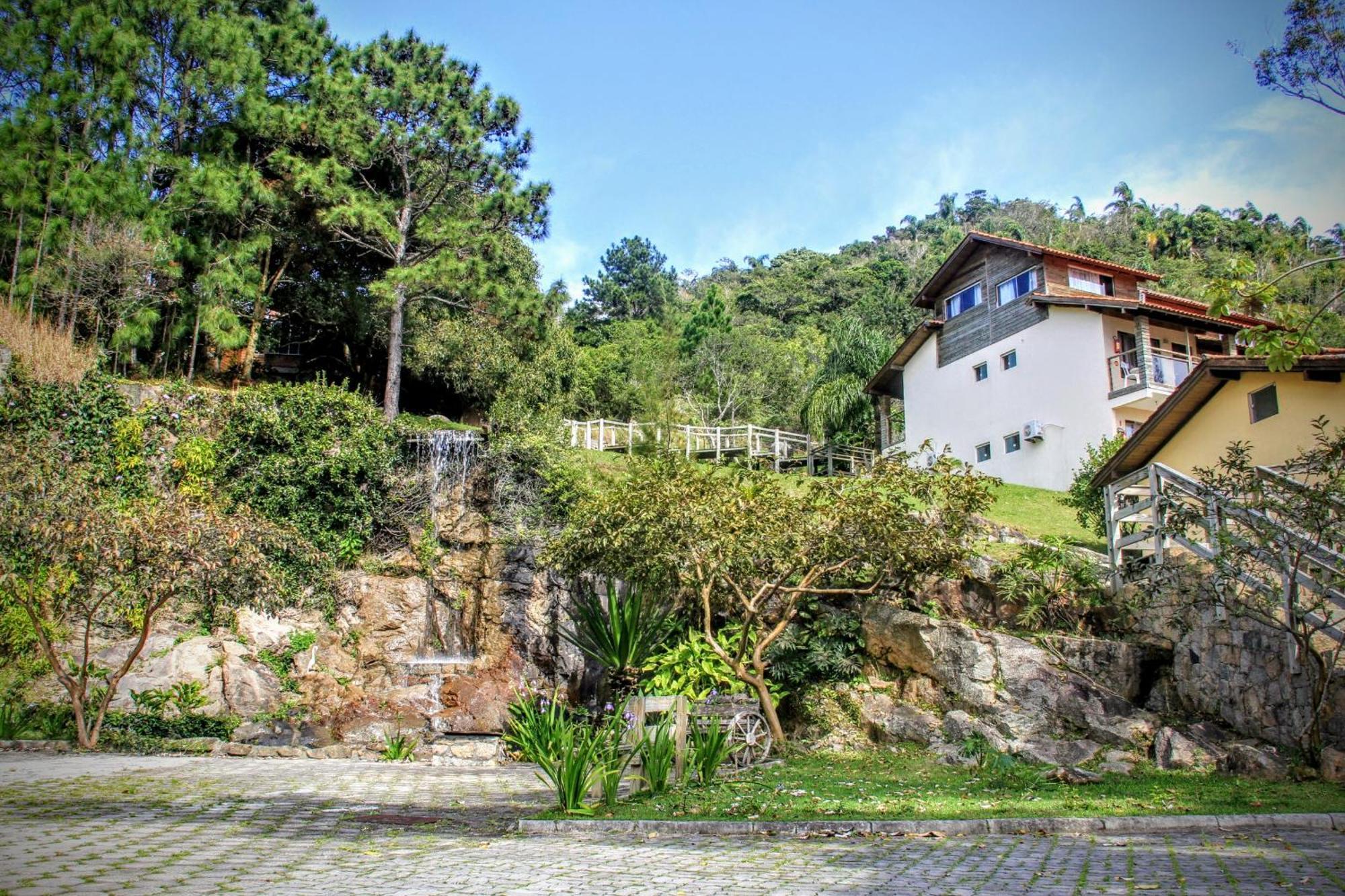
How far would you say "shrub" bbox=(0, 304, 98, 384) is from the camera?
18.9m

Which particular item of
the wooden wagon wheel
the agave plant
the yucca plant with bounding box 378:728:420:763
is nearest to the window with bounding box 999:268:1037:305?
the agave plant

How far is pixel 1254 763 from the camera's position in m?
9.40

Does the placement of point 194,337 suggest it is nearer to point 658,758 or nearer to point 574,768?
point 658,758

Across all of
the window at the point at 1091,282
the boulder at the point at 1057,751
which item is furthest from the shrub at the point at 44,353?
the window at the point at 1091,282

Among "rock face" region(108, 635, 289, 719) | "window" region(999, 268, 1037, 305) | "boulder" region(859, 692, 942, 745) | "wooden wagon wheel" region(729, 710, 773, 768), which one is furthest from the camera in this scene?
"window" region(999, 268, 1037, 305)

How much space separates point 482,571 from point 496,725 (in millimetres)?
4594

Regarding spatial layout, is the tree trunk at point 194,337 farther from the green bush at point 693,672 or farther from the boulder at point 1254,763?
the boulder at point 1254,763

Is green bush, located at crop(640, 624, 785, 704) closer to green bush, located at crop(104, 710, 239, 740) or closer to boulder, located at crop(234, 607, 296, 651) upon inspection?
green bush, located at crop(104, 710, 239, 740)

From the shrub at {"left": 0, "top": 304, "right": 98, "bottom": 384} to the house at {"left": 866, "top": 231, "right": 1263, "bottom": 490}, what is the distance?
71.4ft

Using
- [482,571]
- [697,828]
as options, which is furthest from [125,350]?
[697,828]

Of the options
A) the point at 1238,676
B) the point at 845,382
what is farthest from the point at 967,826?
the point at 845,382

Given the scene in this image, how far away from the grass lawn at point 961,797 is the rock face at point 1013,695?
1006 millimetres

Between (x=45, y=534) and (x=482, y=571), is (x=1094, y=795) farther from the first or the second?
(x=482, y=571)

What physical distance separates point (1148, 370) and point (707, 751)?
2254 cm
